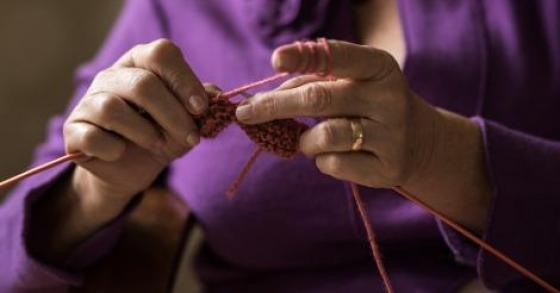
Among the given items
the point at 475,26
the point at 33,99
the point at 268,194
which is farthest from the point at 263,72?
the point at 33,99

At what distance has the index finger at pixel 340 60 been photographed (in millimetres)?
528

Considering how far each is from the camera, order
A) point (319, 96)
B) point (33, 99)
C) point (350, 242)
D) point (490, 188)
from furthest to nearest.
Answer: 1. point (33, 99)
2. point (350, 242)
3. point (490, 188)
4. point (319, 96)

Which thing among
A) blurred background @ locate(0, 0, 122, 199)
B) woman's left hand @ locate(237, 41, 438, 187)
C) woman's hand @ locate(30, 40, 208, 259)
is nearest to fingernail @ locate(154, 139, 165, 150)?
woman's hand @ locate(30, 40, 208, 259)

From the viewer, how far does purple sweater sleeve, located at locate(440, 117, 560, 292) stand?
691mm

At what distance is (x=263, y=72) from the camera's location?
31.1 inches

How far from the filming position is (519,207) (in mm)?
701

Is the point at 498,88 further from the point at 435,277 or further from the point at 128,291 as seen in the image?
the point at 128,291

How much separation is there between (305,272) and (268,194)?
0.44 feet

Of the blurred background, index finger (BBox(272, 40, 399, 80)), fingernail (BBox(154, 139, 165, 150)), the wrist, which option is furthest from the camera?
the blurred background

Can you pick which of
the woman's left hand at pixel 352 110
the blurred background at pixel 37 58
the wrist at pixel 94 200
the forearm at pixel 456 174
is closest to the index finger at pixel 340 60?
the woman's left hand at pixel 352 110

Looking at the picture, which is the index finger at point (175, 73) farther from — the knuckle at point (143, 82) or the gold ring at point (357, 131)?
the gold ring at point (357, 131)

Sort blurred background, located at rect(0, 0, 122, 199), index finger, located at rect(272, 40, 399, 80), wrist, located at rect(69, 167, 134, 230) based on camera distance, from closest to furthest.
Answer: index finger, located at rect(272, 40, 399, 80)
wrist, located at rect(69, 167, 134, 230)
blurred background, located at rect(0, 0, 122, 199)

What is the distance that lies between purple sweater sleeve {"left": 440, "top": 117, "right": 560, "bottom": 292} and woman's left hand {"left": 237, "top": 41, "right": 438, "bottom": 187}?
0.13 m

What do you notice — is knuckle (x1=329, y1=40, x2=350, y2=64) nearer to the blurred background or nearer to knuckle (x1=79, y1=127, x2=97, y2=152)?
knuckle (x1=79, y1=127, x2=97, y2=152)
